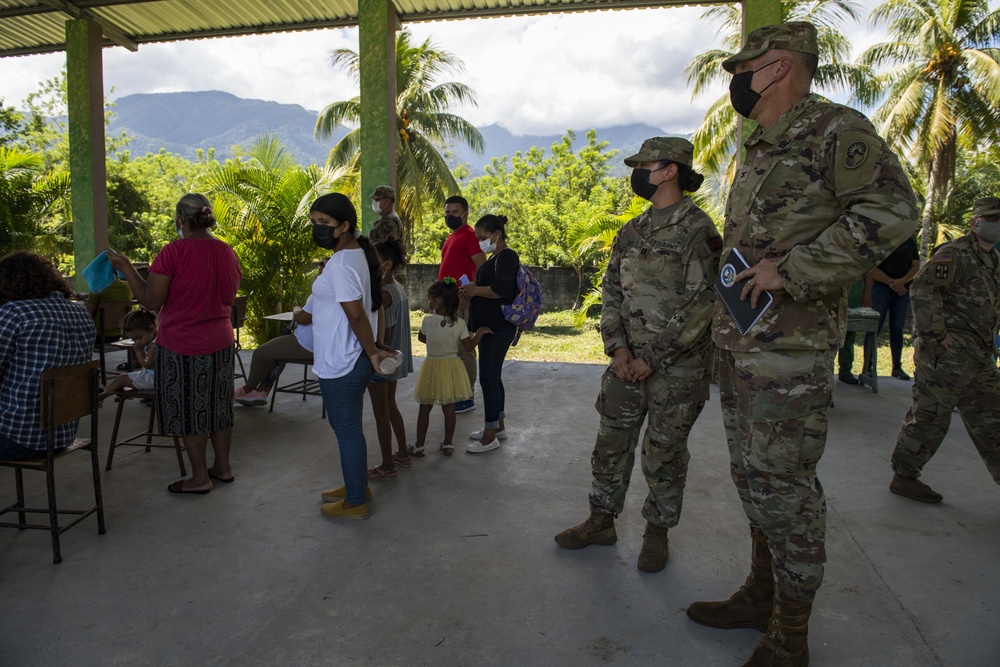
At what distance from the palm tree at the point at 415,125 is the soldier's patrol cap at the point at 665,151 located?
15.2 m

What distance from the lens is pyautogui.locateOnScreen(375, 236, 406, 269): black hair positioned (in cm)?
428

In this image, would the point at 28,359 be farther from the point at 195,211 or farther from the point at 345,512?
the point at 345,512

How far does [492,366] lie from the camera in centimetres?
478

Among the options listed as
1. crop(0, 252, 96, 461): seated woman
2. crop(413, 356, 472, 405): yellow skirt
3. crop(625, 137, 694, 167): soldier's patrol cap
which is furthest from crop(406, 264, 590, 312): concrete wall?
crop(625, 137, 694, 167): soldier's patrol cap

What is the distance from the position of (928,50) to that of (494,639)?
19881 millimetres

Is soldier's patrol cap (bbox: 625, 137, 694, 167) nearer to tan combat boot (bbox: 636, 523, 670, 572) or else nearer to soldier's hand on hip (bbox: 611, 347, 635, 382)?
soldier's hand on hip (bbox: 611, 347, 635, 382)

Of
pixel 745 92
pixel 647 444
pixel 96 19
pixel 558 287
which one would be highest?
pixel 96 19

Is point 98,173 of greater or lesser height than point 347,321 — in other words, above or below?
above

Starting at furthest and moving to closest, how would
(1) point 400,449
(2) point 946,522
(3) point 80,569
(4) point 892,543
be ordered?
(1) point 400,449 < (2) point 946,522 < (4) point 892,543 < (3) point 80,569

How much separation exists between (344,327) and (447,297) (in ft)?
4.26

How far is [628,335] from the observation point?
3094 millimetres

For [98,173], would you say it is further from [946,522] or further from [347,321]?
[946,522]

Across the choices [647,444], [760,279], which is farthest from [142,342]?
[760,279]

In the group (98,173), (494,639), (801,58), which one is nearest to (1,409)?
(494,639)
